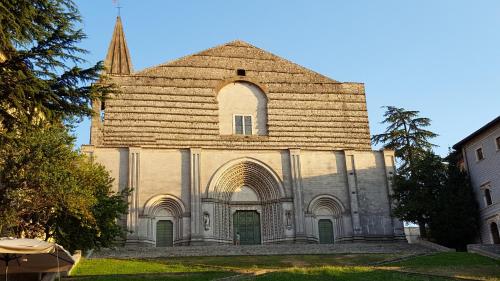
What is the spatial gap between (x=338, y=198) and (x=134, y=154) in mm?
11879

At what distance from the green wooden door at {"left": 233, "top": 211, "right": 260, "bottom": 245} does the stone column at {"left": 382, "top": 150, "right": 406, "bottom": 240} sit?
7.72 meters

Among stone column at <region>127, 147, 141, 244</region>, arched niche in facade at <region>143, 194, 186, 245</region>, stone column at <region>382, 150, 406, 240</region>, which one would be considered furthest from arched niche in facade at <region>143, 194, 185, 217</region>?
stone column at <region>382, 150, 406, 240</region>

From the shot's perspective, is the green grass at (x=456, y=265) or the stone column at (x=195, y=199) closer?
the green grass at (x=456, y=265)

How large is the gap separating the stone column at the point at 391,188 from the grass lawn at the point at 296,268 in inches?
356

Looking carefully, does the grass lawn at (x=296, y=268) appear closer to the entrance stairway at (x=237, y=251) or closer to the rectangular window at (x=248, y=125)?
the entrance stairway at (x=237, y=251)

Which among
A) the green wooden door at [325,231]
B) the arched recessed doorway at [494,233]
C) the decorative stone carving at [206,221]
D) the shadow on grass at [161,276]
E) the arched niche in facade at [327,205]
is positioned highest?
the arched niche in facade at [327,205]

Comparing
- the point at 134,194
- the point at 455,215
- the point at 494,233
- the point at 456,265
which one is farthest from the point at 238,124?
the point at 456,265

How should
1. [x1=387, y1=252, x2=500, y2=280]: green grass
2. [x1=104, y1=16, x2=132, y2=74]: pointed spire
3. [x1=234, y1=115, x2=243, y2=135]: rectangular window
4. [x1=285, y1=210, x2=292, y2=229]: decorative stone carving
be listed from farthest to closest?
[x1=104, y1=16, x2=132, y2=74]: pointed spire, [x1=234, y1=115, x2=243, y2=135]: rectangular window, [x1=285, y1=210, x2=292, y2=229]: decorative stone carving, [x1=387, y1=252, x2=500, y2=280]: green grass

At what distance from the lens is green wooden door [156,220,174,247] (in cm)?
3319

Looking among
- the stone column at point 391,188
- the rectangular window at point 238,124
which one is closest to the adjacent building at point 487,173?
the stone column at point 391,188

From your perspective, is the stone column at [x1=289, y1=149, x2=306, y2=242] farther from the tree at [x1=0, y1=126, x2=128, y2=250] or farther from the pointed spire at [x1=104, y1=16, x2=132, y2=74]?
the pointed spire at [x1=104, y1=16, x2=132, y2=74]

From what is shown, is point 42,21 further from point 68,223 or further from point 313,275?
point 313,275

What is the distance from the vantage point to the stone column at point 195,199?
32531mm

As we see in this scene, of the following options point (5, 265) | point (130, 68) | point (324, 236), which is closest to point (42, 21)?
point (5, 265)
